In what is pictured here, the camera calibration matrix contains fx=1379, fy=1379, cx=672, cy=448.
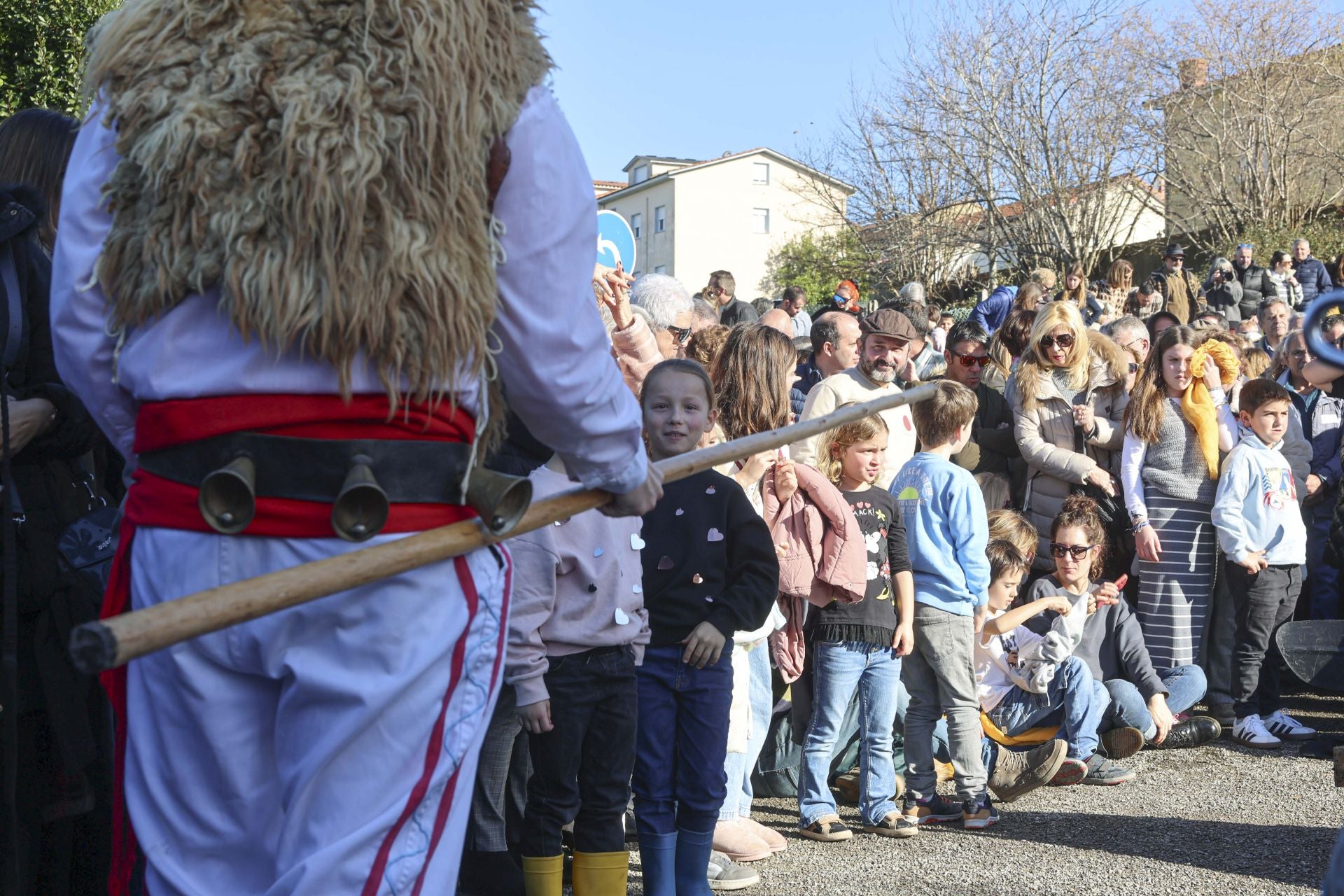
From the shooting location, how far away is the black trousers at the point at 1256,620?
7.30 meters

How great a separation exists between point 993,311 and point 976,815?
810 cm

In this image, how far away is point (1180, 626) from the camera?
7230 millimetres

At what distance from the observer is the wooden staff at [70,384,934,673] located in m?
1.64

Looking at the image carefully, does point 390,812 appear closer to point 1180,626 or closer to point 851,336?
point 851,336

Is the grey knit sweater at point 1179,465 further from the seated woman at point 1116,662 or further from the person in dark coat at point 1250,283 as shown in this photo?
the person in dark coat at point 1250,283

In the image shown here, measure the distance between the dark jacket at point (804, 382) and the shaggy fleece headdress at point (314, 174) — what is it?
4.87 meters

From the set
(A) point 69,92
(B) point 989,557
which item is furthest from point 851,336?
(A) point 69,92

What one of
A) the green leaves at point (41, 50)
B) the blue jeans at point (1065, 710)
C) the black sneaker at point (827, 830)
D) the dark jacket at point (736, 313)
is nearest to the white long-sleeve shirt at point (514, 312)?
the black sneaker at point (827, 830)

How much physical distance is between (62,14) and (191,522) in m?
10.2

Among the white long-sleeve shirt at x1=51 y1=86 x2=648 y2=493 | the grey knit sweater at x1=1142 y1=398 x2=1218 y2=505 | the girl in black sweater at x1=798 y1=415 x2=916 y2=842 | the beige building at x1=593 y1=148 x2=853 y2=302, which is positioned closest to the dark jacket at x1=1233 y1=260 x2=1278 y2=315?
the grey knit sweater at x1=1142 y1=398 x2=1218 y2=505

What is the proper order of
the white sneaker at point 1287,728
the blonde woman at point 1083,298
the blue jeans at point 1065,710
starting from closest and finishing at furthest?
1. the blue jeans at point 1065,710
2. the white sneaker at point 1287,728
3. the blonde woman at point 1083,298

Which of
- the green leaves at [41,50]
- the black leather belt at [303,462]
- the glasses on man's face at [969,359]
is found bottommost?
the black leather belt at [303,462]

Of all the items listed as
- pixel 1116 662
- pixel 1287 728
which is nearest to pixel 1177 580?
pixel 1116 662

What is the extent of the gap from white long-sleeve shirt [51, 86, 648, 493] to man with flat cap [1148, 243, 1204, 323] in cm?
1295
